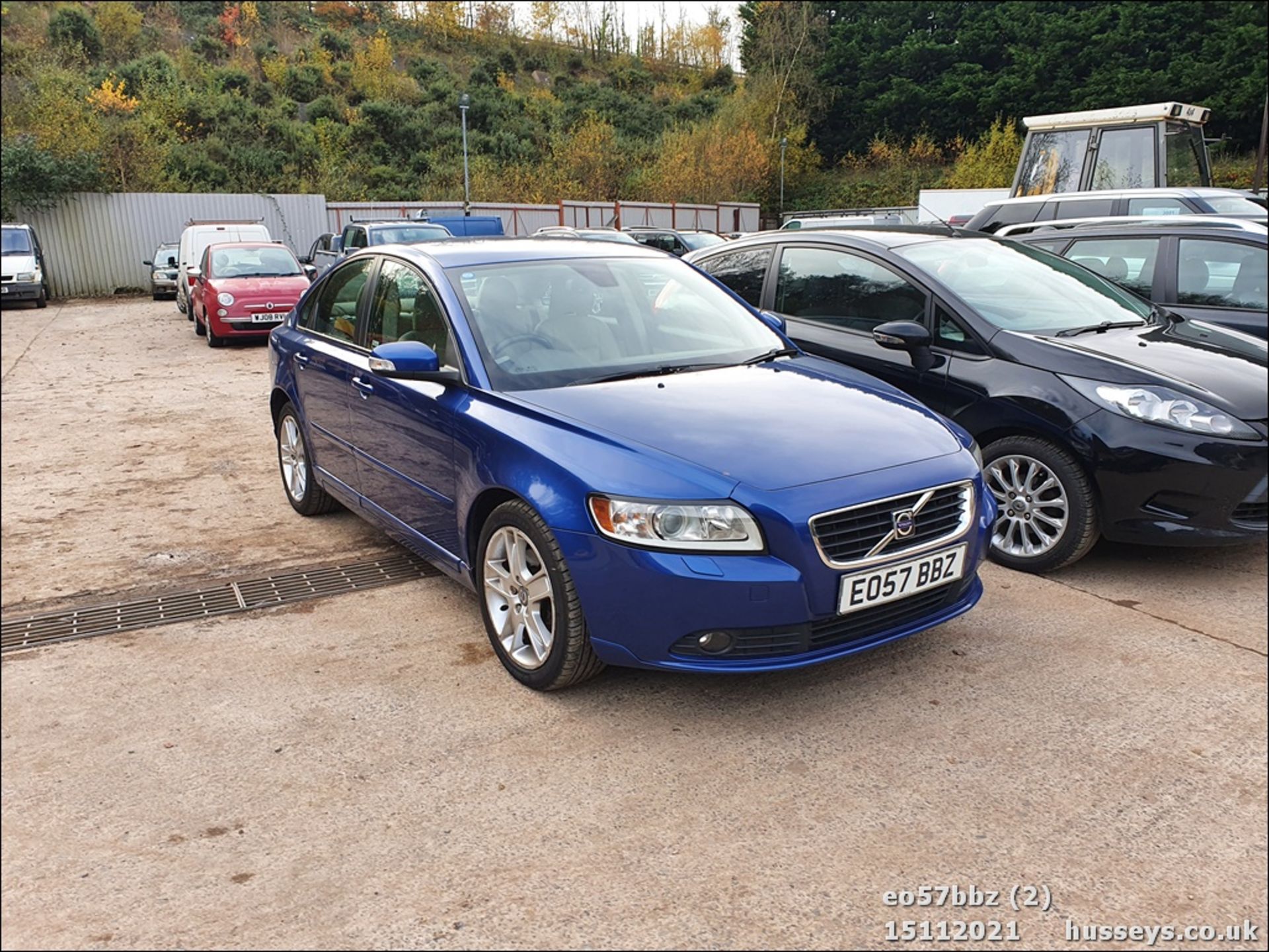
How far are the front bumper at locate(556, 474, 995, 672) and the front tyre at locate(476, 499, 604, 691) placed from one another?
0.08 meters

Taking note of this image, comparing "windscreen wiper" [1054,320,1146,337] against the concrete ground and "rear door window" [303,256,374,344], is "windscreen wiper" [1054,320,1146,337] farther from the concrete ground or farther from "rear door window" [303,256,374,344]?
"rear door window" [303,256,374,344]

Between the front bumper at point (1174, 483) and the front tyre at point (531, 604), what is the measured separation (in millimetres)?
1783

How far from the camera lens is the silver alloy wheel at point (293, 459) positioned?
17.6 ft

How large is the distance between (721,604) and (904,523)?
66 cm

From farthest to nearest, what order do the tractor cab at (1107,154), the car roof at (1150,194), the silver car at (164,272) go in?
the silver car at (164,272)
the tractor cab at (1107,154)
the car roof at (1150,194)

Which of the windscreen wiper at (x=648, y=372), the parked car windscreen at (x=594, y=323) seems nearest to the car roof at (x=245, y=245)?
the parked car windscreen at (x=594, y=323)

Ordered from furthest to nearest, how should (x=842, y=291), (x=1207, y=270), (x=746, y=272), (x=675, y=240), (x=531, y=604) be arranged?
(x=675, y=240) → (x=746, y=272) → (x=842, y=291) → (x=1207, y=270) → (x=531, y=604)

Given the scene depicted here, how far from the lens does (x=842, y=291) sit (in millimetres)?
5320

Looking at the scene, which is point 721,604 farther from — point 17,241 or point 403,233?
point 17,241

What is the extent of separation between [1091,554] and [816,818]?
2.42m

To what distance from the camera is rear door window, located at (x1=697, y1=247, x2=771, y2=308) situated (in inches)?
228

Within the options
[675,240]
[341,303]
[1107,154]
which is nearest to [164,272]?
[675,240]

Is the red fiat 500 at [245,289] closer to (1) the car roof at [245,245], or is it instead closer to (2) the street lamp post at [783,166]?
(1) the car roof at [245,245]

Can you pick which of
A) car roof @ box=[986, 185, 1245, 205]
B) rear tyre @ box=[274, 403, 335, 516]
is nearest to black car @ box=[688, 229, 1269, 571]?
rear tyre @ box=[274, 403, 335, 516]
